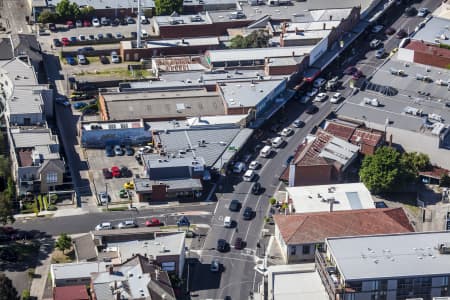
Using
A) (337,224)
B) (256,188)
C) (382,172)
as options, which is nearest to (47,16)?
(256,188)

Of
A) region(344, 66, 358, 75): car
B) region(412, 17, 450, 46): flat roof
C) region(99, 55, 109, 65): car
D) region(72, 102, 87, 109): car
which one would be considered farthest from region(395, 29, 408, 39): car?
region(72, 102, 87, 109): car

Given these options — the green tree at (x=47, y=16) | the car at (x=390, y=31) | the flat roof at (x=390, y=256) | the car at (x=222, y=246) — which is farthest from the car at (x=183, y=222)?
the car at (x=390, y=31)

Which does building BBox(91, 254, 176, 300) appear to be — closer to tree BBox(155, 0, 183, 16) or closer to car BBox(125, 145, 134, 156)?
car BBox(125, 145, 134, 156)

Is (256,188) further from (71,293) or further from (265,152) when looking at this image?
(71,293)

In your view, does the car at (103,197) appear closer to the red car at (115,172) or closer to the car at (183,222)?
the red car at (115,172)

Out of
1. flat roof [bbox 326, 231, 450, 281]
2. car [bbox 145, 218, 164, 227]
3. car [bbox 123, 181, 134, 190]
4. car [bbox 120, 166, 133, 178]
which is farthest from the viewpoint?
car [bbox 120, 166, 133, 178]
